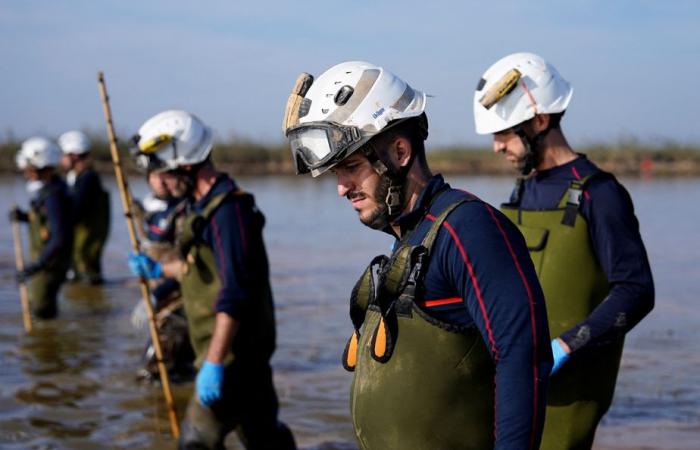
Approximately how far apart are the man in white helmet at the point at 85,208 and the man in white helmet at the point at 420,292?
12.4m

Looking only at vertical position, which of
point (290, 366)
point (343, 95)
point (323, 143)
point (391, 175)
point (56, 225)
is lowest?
point (290, 366)

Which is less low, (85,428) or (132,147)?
(132,147)

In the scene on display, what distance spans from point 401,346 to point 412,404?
174 mm

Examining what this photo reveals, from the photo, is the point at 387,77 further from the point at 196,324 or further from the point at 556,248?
the point at 196,324

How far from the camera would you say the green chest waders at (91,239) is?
1593cm

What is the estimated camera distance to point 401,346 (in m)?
3.02

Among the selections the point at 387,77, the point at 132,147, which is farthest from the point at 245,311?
the point at 387,77

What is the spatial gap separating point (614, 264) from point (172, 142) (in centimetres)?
283

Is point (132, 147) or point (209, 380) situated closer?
point (209, 380)

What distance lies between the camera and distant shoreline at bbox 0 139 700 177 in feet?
→ 141

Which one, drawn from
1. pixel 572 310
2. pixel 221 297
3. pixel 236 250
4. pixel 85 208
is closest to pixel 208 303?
pixel 221 297

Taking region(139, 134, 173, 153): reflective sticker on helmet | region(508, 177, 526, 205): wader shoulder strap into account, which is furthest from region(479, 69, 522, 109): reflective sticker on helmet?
region(139, 134, 173, 153): reflective sticker on helmet

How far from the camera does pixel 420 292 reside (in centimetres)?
297

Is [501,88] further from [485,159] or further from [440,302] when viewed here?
[485,159]
